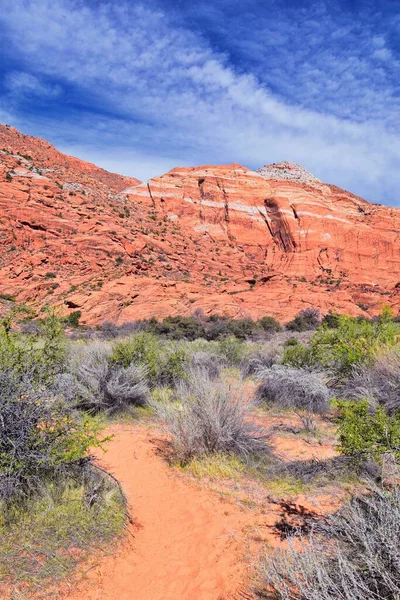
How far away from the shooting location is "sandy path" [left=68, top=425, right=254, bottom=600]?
8.82 feet

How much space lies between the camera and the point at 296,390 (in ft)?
24.4

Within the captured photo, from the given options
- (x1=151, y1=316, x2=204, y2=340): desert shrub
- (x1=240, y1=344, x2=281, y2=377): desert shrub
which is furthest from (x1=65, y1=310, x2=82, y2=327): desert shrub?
(x1=240, y1=344, x2=281, y2=377): desert shrub

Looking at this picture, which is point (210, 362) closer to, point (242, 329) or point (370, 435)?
point (370, 435)

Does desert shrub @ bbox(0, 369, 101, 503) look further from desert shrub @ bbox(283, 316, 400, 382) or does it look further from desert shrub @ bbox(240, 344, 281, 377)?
desert shrub @ bbox(240, 344, 281, 377)

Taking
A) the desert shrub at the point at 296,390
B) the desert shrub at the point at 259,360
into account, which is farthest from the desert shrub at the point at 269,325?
the desert shrub at the point at 296,390

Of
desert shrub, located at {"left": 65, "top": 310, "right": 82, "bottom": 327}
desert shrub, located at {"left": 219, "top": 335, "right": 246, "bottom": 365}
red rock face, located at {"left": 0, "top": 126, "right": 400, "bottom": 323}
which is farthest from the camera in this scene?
red rock face, located at {"left": 0, "top": 126, "right": 400, "bottom": 323}

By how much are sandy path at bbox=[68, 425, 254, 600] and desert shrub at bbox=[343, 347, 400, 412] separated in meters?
2.73

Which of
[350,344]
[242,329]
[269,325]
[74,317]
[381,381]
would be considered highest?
[350,344]

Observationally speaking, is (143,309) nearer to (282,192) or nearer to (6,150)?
(6,150)

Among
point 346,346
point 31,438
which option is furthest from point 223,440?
point 346,346

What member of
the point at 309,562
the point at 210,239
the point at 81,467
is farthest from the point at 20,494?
the point at 210,239

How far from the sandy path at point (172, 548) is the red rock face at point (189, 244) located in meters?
18.3

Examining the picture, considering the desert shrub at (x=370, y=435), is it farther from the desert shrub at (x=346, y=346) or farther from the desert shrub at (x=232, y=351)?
the desert shrub at (x=232, y=351)

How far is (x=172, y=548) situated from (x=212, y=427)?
67.8 inches
